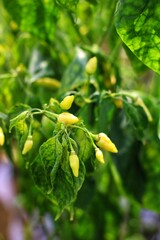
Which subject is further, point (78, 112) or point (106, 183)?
point (106, 183)

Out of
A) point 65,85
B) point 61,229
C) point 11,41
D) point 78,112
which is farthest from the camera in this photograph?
point 11,41

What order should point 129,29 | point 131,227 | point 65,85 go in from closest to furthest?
point 129,29, point 65,85, point 131,227

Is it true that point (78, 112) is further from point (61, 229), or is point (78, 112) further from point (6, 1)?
point (61, 229)

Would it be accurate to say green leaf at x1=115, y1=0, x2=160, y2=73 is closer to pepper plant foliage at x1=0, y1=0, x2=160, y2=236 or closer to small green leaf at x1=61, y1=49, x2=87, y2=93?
pepper plant foliage at x1=0, y1=0, x2=160, y2=236

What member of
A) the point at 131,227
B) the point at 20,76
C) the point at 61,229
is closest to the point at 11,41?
the point at 20,76

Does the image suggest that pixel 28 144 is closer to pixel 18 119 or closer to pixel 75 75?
pixel 18 119

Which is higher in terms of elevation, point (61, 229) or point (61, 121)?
point (61, 121)

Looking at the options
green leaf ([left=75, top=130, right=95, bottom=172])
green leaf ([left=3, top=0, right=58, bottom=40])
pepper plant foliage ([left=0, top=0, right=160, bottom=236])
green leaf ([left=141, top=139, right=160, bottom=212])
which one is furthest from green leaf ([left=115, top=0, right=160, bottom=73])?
green leaf ([left=141, top=139, right=160, bottom=212])
